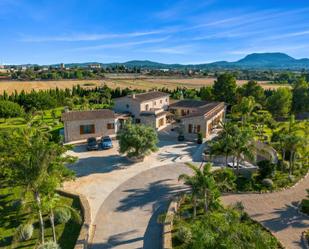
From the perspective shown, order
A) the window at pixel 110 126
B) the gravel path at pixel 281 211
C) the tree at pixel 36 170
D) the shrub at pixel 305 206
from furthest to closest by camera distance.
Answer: the window at pixel 110 126
the shrub at pixel 305 206
the gravel path at pixel 281 211
the tree at pixel 36 170

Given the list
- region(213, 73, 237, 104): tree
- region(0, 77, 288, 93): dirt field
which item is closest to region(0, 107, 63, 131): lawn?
region(213, 73, 237, 104): tree

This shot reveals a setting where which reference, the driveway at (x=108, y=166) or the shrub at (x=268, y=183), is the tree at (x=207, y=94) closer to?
the driveway at (x=108, y=166)

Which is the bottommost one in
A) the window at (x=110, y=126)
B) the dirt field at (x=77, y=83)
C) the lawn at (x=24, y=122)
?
the lawn at (x=24, y=122)

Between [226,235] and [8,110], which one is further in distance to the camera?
[8,110]

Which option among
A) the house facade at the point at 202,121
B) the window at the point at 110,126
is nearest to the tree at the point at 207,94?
the house facade at the point at 202,121

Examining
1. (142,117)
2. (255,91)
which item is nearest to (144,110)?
(142,117)

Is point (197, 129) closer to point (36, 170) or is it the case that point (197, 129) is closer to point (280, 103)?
point (280, 103)
